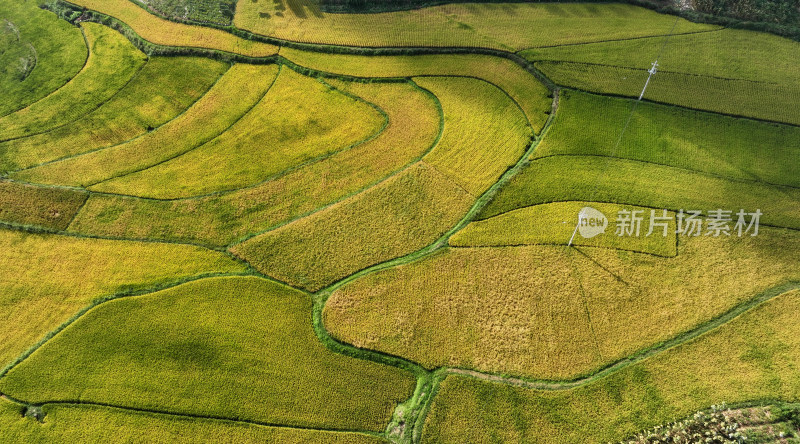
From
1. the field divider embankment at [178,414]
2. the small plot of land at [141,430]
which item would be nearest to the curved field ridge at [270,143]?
the field divider embankment at [178,414]

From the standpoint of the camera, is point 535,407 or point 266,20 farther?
point 266,20

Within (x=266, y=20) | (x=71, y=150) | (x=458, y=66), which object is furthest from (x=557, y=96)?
(x=71, y=150)

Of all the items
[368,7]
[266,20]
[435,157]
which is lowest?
[435,157]

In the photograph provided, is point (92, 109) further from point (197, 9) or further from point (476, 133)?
point (476, 133)

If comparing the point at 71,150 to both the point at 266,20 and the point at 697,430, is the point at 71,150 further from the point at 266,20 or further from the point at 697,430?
the point at 697,430

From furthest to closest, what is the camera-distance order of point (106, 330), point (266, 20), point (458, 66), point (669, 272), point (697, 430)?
point (266, 20), point (458, 66), point (669, 272), point (106, 330), point (697, 430)

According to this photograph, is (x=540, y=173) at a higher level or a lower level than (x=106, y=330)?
higher

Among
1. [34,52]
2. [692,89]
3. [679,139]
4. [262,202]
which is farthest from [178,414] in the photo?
[692,89]

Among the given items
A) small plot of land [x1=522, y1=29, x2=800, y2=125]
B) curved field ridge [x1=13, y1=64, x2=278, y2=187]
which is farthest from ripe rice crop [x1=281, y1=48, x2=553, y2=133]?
curved field ridge [x1=13, y1=64, x2=278, y2=187]
